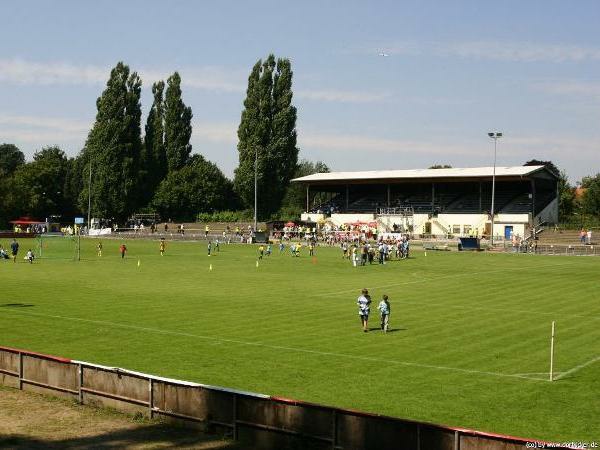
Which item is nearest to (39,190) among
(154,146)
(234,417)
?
(154,146)

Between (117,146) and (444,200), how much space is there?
2027 inches

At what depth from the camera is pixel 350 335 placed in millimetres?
27078

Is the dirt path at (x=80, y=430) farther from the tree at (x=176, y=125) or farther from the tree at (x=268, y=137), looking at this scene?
the tree at (x=176, y=125)

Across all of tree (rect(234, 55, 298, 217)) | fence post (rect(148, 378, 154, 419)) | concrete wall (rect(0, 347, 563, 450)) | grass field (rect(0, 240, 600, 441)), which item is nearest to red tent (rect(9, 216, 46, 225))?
tree (rect(234, 55, 298, 217))

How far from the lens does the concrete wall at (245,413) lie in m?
12.2

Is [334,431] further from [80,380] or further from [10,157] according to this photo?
[10,157]

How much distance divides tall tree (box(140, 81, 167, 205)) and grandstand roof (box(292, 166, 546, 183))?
28693 millimetres

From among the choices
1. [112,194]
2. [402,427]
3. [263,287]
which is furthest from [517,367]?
[112,194]

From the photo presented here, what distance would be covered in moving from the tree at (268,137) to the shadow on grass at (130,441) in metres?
97.6

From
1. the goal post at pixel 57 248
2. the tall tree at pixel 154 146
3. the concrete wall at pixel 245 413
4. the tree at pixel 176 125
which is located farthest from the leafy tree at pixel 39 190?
the concrete wall at pixel 245 413

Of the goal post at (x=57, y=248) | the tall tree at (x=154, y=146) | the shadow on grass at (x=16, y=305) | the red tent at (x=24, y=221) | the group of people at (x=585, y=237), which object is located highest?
the tall tree at (x=154, y=146)

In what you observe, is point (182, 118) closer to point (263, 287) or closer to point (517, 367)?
point (263, 287)

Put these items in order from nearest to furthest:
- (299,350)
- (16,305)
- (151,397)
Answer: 1. (151,397)
2. (299,350)
3. (16,305)

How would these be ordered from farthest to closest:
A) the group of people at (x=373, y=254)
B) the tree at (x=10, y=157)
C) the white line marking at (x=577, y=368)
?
the tree at (x=10, y=157) < the group of people at (x=373, y=254) < the white line marking at (x=577, y=368)
